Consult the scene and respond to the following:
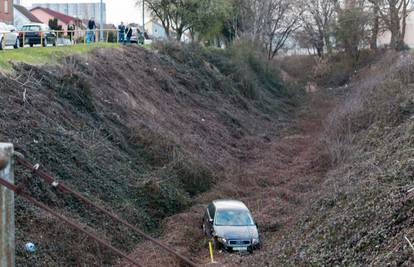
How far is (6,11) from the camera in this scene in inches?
2687

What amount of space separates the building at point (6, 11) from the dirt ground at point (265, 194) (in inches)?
1671

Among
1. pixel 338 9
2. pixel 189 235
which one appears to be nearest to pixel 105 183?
pixel 189 235

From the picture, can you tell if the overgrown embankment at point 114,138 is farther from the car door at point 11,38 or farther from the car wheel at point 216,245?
the car door at point 11,38

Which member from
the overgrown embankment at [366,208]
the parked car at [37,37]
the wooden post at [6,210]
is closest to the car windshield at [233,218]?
the overgrown embankment at [366,208]

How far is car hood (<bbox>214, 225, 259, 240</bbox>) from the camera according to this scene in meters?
17.1

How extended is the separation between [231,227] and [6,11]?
5846 cm

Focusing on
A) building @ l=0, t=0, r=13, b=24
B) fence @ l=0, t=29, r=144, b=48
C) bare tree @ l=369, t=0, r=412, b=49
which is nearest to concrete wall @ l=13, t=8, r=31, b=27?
building @ l=0, t=0, r=13, b=24

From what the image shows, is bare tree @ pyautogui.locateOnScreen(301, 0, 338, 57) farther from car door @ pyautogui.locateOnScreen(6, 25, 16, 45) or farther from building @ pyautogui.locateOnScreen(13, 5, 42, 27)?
car door @ pyautogui.locateOnScreen(6, 25, 16, 45)

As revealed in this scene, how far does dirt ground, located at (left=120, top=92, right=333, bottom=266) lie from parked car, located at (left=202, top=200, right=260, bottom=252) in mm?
298

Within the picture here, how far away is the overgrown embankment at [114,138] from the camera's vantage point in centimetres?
1545

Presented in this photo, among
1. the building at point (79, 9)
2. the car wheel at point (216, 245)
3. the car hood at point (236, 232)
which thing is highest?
the building at point (79, 9)

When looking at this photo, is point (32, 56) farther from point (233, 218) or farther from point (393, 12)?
point (393, 12)

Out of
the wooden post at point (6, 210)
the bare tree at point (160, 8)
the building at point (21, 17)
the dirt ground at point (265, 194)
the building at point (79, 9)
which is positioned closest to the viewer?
the wooden post at point (6, 210)

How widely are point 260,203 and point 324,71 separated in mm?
47394
